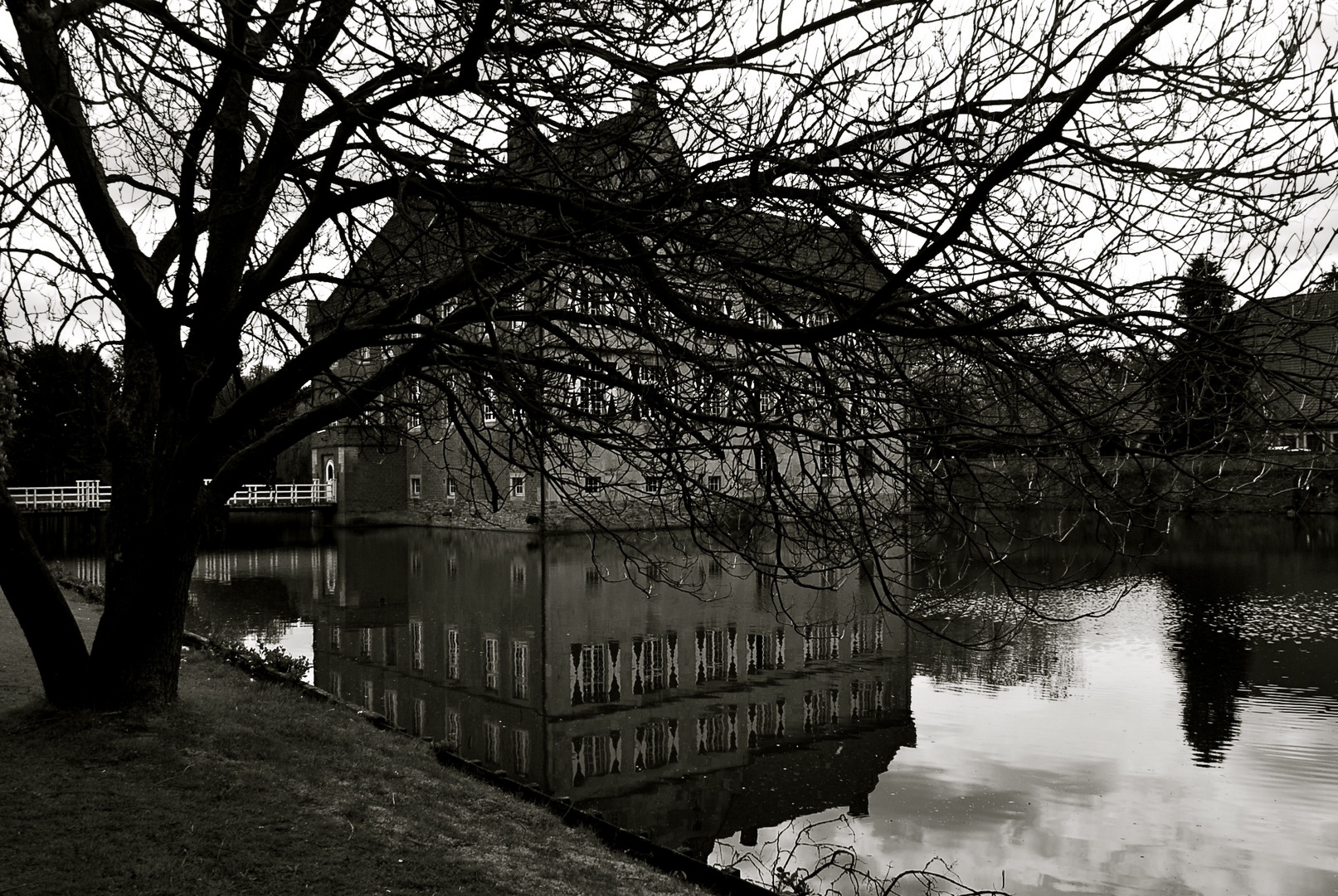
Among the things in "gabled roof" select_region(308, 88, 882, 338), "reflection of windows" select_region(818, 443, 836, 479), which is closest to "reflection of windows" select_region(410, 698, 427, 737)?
"reflection of windows" select_region(818, 443, 836, 479)

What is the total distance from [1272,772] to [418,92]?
8358 mm

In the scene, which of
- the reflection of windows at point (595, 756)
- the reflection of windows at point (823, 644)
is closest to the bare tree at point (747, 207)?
the reflection of windows at point (595, 756)

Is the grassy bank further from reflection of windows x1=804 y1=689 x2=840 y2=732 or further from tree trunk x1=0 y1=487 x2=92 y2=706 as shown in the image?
reflection of windows x1=804 y1=689 x2=840 y2=732

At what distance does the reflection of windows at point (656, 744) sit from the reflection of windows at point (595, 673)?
49.7 inches

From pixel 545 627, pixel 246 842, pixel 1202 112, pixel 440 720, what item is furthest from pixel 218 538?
pixel 1202 112

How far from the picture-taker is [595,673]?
1265cm

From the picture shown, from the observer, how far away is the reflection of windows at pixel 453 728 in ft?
30.9

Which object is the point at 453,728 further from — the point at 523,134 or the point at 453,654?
the point at 523,134

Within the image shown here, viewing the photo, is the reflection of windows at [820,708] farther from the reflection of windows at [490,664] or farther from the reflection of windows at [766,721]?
the reflection of windows at [490,664]

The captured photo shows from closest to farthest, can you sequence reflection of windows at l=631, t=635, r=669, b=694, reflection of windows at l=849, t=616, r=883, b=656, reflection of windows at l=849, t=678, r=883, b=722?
reflection of windows at l=849, t=678, r=883, b=722 < reflection of windows at l=631, t=635, r=669, b=694 < reflection of windows at l=849, t=616, r=883, b=656

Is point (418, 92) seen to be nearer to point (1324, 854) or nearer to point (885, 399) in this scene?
point (885, 399)

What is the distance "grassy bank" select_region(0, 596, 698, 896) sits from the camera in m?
4.57

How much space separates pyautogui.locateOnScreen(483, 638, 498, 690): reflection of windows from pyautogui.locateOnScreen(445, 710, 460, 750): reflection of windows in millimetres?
1357

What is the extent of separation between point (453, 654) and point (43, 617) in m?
7.09
